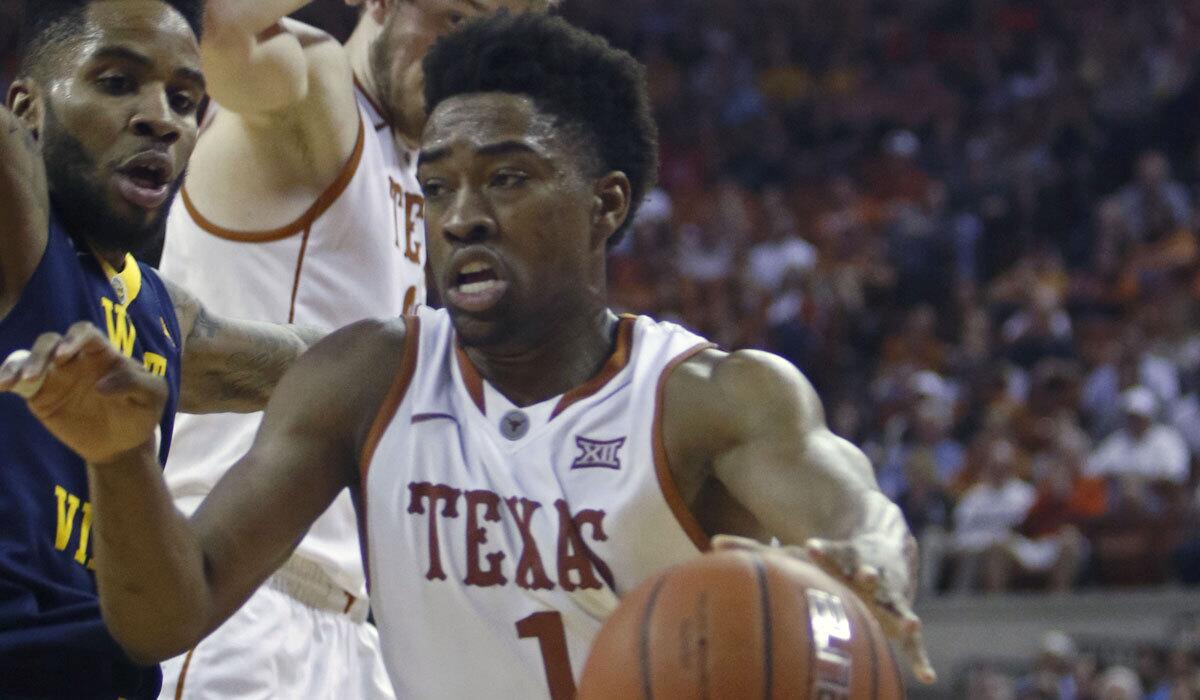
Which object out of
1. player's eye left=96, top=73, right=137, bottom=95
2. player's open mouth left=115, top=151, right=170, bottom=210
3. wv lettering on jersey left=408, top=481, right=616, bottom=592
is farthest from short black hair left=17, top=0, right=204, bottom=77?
wv lettering on jersey left=408, top=481, right=616, bottom=592

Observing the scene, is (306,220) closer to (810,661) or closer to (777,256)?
(810,661)

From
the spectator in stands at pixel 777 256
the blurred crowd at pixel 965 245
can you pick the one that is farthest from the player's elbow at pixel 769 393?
the spectator in stands at pixel 777 256

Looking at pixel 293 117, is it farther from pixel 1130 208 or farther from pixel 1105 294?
pixel 1130 208

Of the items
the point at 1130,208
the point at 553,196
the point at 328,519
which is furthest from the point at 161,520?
the point at 1130,208

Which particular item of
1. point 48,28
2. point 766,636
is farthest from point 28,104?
point 766,636

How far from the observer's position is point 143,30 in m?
3.11

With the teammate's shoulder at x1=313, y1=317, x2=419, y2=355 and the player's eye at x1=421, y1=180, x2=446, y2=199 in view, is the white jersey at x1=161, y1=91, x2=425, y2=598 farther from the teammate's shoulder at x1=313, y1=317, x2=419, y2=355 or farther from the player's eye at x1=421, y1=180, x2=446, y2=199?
the player's eye at x1=421, y1=180, x2=446, y2=199

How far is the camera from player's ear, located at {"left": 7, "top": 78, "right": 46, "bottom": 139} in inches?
121

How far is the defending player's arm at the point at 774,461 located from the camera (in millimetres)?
2744

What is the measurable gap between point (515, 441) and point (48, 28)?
1.09m

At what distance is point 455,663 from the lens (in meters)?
3.09

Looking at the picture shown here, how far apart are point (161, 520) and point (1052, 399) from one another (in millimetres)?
10072

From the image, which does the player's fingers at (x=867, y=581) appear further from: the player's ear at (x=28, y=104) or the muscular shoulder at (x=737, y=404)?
the player's ear at (x=28, y=104)

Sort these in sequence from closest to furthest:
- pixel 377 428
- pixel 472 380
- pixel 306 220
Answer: pixel 377 428
pixel 472 380
pixel 306 220
